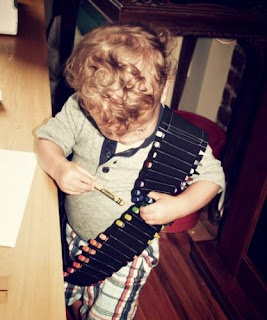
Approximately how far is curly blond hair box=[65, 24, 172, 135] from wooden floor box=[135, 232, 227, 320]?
0.99 m

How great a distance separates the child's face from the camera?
89cm

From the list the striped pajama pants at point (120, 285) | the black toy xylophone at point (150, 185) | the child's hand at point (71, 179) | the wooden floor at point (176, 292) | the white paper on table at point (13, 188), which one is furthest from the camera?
the wooden floor at point (176, 292)

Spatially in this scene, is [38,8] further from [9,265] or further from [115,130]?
[9,265]

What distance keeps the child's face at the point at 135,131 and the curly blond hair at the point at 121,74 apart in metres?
0.03

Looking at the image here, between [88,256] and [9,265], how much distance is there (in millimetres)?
453

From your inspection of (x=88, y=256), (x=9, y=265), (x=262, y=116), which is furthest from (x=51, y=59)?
(x=9, y=265)

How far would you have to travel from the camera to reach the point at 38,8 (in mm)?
1772

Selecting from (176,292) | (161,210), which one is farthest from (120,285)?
(176,292)

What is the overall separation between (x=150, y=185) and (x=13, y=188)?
0.35 metres

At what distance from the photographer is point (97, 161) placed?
3.35 ft

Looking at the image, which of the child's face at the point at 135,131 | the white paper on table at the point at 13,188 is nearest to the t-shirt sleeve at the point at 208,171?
the child's face at the point at 135,131

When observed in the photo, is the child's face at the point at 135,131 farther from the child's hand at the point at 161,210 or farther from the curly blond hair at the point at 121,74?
the child's hand at the point at 161,210

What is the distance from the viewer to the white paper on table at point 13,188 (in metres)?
0.73

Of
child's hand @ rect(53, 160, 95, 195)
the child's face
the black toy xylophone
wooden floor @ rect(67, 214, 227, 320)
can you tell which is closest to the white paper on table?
child's hand @ rect(53, 160, 95, 195)
